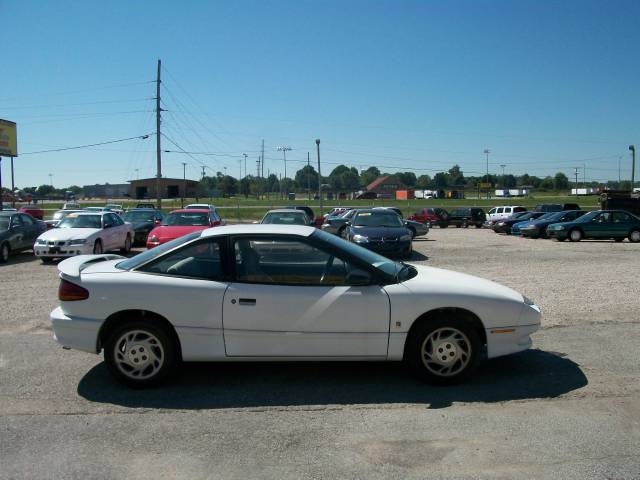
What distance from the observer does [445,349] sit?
5184 millimetres

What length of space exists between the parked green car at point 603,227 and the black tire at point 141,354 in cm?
2283

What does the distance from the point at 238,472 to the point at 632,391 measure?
3582 millimetres

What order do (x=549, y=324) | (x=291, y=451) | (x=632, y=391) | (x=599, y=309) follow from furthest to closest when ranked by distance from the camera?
(x=599, y=309)
(x=549, y=324)
(x=632, y=391)
(x=291, y=451)

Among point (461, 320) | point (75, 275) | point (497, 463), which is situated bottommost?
point (497, 463)

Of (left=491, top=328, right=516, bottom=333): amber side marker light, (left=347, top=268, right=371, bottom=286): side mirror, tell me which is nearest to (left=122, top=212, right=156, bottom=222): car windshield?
(left=347, top=268, right=371, bottom=286): side mirror

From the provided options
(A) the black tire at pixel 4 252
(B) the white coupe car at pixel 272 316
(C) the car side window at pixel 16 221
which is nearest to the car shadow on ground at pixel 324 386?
(B) the white coupe car at pixel 272 316

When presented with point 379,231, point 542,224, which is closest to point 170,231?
point 379,231

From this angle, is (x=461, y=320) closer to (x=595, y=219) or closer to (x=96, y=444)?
(x=96, y=444)

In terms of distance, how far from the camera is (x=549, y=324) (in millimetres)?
7652

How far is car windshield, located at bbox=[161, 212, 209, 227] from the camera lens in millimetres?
17531

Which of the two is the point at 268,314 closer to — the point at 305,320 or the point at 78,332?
the point at 305,320

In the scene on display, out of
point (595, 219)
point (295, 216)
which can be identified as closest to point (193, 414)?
point (295, 216)

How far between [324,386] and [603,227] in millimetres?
22689

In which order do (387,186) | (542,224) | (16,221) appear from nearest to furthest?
(16,221) → (542,224) → (387,186)
